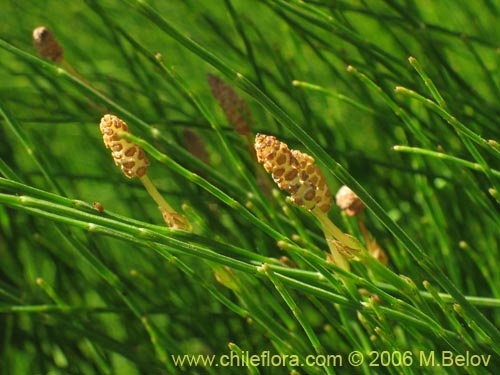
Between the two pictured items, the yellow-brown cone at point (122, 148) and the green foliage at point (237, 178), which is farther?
the green foliage at point (237, 178)

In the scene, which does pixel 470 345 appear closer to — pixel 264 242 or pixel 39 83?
pixel 264 242

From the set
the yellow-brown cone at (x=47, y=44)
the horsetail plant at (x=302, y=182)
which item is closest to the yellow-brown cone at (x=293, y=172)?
the horsetail plant at (x=302, y=182)

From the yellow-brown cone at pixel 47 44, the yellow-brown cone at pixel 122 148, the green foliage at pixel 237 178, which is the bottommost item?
the green foliage at pixel 237 178

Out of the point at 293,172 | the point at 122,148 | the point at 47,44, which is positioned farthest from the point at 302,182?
the point at 47,44

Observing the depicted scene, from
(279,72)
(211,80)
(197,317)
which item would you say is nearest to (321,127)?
(279,72)

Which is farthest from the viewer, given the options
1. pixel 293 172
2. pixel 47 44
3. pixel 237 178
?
pixel 237 178

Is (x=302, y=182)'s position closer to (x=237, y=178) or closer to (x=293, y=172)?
(x=293, y=172)

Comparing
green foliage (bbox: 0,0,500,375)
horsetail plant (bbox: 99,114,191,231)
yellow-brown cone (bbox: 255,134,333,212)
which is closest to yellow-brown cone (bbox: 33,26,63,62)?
green foliage (bbox: 0,0,500,375)

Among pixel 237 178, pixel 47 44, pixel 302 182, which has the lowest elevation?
pixel 237 178

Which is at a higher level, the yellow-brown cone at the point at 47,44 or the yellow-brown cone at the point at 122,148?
the yellow-brown cone at the point at 47,44

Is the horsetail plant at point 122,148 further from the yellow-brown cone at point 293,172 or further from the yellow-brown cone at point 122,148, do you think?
the yellow-brown cone at point 293,172
